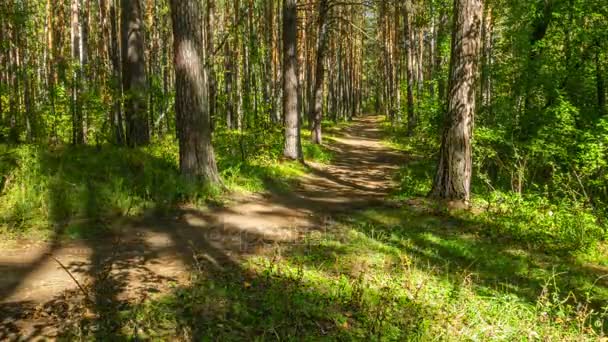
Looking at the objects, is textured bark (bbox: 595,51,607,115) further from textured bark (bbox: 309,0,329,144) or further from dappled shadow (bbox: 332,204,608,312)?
textured bark (bbox: 309,0,329,144)

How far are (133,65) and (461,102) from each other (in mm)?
9008

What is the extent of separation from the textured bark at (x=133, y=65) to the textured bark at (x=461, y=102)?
324 inches

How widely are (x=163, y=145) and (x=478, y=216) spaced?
27.8 feet

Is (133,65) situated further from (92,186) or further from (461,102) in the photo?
(461,102)

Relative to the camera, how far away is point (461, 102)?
8461 mm

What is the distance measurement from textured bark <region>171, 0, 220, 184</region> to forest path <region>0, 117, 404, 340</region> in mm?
1174

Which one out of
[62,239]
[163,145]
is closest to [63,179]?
[62,239]

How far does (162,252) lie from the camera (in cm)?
629

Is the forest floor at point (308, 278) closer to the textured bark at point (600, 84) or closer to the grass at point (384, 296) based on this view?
the grass at point (384, 296)

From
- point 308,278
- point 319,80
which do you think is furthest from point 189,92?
point 319,80

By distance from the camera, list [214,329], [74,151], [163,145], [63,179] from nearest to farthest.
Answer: [214,329] → [63,179] → [74,151] → [163,145]

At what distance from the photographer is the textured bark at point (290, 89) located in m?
14.2

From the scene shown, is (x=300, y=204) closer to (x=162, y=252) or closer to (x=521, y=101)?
(x=162, y=252)

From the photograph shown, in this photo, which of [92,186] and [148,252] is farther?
[92,186]
